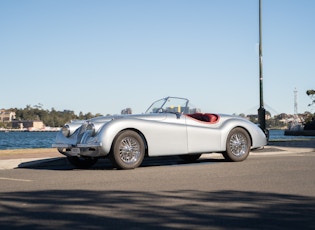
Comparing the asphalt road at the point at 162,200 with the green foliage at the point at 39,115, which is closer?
the asphalt road at the point at 162,200

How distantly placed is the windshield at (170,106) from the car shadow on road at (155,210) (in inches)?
Result: 207

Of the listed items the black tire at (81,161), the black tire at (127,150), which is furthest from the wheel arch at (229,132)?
the black tire at (81,161)

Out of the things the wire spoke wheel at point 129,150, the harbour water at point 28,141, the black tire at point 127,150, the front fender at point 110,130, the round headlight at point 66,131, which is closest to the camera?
the front fender at point 110,130

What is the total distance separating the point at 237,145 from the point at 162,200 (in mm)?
6051

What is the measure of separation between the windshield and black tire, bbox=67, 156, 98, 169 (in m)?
1.77

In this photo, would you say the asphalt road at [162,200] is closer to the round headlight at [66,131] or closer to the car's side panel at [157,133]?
the car's side panel at [157,133]

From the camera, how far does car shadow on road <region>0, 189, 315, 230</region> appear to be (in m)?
4.74

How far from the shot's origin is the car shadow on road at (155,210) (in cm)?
474

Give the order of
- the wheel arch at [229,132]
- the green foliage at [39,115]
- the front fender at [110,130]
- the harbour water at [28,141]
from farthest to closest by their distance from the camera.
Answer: the green foliage at [39,115] → the harbour water at [28,141] → the wheel arch at [229,132] → the front fender at [110,130]

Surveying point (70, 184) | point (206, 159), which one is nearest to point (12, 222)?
point (70, 184)

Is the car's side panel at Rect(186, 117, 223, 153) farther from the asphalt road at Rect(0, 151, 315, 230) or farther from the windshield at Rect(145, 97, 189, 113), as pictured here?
the asphalt road at Rect(0, 151, 315, 230)

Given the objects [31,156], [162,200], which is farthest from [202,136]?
[162,200]

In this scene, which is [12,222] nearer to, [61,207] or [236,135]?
[61,207]

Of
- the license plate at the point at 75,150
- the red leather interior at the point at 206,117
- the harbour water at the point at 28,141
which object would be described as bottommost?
the harbour water at the point at 28,141
